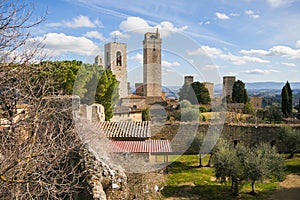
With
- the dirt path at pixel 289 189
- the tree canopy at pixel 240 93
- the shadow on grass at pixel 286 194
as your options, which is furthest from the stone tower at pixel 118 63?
the shadow on grass at pixel 286 194

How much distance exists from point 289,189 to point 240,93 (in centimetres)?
2578

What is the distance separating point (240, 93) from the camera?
3481 cm

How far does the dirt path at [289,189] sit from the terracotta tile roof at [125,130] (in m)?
5.52

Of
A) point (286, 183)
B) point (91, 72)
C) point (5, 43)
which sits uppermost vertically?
point (91, 72)

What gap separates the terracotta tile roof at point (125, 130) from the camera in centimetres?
1147

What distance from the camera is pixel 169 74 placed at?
13.2 meters

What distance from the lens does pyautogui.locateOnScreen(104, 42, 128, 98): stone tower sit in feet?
86.3

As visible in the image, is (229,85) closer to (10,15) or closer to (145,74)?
(145,74)

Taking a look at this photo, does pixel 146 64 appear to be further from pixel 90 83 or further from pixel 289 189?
pixel 289 189

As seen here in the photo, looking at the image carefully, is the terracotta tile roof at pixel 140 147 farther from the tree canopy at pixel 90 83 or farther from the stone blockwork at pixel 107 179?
the tree canopy at pixel 90 83

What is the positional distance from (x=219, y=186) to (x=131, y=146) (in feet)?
13.2

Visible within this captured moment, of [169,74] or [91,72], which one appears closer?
[169,74]

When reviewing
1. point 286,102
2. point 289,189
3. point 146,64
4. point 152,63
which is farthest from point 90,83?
point 286,102

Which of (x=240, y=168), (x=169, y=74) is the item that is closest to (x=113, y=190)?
(x=240, y=168)
